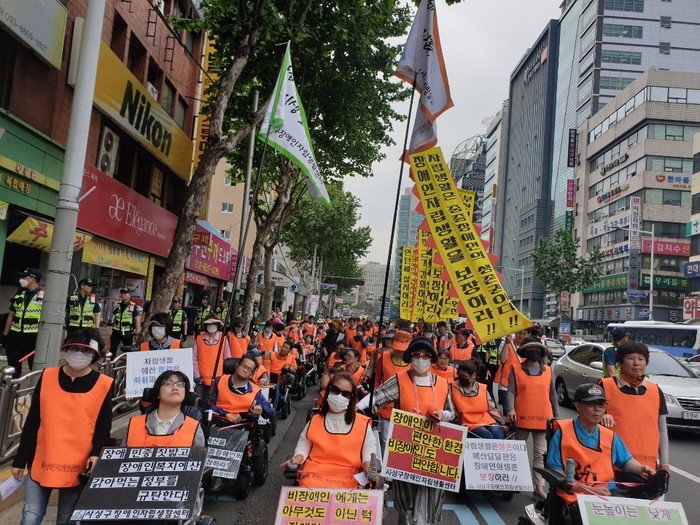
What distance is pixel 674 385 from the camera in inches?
389

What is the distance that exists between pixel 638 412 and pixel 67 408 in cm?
420

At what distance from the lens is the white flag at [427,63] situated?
22.4ft

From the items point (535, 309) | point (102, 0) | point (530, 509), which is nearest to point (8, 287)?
point (102, 0)

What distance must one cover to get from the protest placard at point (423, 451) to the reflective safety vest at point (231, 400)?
209 cm

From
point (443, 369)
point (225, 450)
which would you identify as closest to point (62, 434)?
point (225, 450)

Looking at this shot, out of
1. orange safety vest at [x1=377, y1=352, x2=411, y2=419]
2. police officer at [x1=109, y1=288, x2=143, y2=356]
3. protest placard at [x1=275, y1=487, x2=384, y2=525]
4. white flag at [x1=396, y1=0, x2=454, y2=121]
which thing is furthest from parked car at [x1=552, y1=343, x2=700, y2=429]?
police officer at [x1=109, y1=288, x2=143, y2=356]

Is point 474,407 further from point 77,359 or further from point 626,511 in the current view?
point 77,359

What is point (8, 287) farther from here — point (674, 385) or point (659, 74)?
point (659, 74)

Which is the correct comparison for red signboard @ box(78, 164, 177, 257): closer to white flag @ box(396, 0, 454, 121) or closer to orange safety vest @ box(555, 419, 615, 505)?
white flag @ box(396, 0, 454, 121)

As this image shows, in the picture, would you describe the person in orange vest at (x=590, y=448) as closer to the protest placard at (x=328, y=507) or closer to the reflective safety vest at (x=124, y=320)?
the protest placard at (x=328, y=507)

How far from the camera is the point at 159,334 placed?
7.53 m

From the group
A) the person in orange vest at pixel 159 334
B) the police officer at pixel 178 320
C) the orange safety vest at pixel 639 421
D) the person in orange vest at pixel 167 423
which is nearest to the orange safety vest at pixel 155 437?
the person in orange vest at pixel 167 423

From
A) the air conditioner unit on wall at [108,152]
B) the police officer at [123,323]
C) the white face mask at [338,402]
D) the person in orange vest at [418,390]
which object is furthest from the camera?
the air conditioner unit on wall at [108,152]

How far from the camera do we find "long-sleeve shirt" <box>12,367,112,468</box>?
12.1 ft
